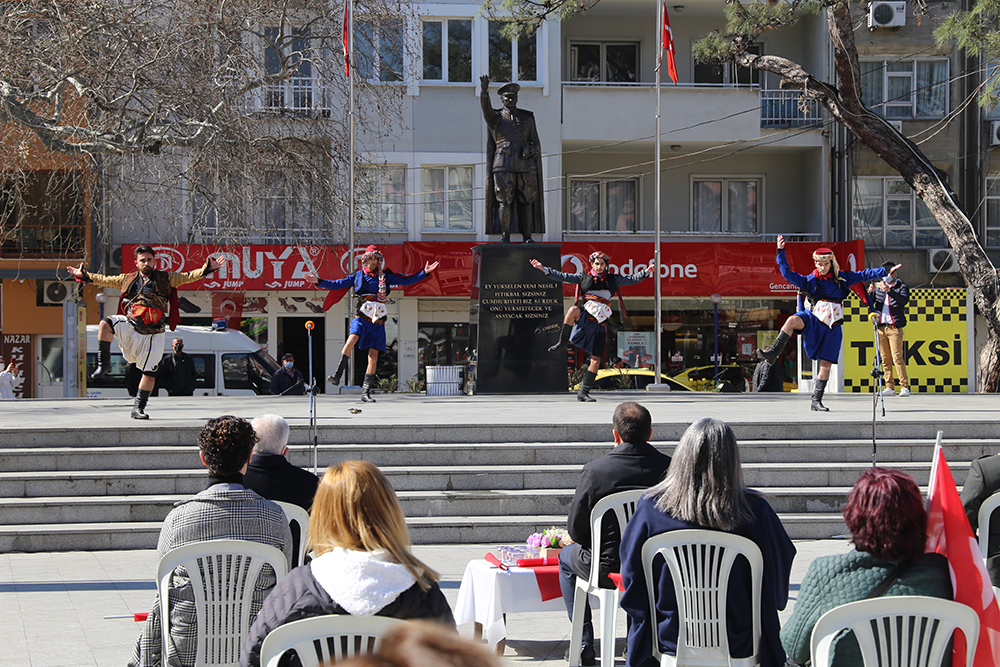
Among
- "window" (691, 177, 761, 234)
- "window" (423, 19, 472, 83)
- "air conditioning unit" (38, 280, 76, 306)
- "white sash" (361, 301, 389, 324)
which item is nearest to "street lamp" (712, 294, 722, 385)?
"window" (691, 177, 761, 234)

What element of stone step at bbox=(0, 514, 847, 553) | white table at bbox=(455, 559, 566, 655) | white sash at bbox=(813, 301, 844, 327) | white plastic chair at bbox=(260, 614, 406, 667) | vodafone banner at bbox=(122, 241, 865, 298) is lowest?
stone step at bbox=(0, 514, 847, 553)

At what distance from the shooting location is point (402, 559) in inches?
126

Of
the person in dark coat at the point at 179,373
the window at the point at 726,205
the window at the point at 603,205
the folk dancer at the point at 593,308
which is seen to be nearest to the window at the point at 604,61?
the window at the point at 603,205

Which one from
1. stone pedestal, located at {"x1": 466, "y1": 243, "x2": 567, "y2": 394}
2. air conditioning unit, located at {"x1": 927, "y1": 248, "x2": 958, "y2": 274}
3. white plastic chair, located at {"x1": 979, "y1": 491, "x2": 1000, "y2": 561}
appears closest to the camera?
white plastic chair, located at {"x1": 979, "y1": 491, "x2": 1000, "y2": 561}

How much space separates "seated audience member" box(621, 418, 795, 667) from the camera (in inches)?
162

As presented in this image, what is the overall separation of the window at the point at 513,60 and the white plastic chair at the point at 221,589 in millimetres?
22543

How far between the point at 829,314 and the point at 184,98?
11.0 metres

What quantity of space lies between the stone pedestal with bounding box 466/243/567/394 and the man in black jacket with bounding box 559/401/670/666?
8619mm

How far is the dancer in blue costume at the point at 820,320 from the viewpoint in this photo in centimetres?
1144

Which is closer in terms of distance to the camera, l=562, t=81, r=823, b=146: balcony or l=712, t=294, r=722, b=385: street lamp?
l=712, t=294, r=722, b=385: street lamp

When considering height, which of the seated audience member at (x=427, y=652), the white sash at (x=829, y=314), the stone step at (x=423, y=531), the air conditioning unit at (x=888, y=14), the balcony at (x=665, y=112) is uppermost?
the air conditioning unit at (x=888, y=14)

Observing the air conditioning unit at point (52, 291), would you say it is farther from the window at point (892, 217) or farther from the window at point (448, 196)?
the window at point (892, 217)

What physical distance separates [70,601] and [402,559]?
14.8ft

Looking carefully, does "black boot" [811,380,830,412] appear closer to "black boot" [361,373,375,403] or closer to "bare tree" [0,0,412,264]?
"black boot" [361,373,375,403]
